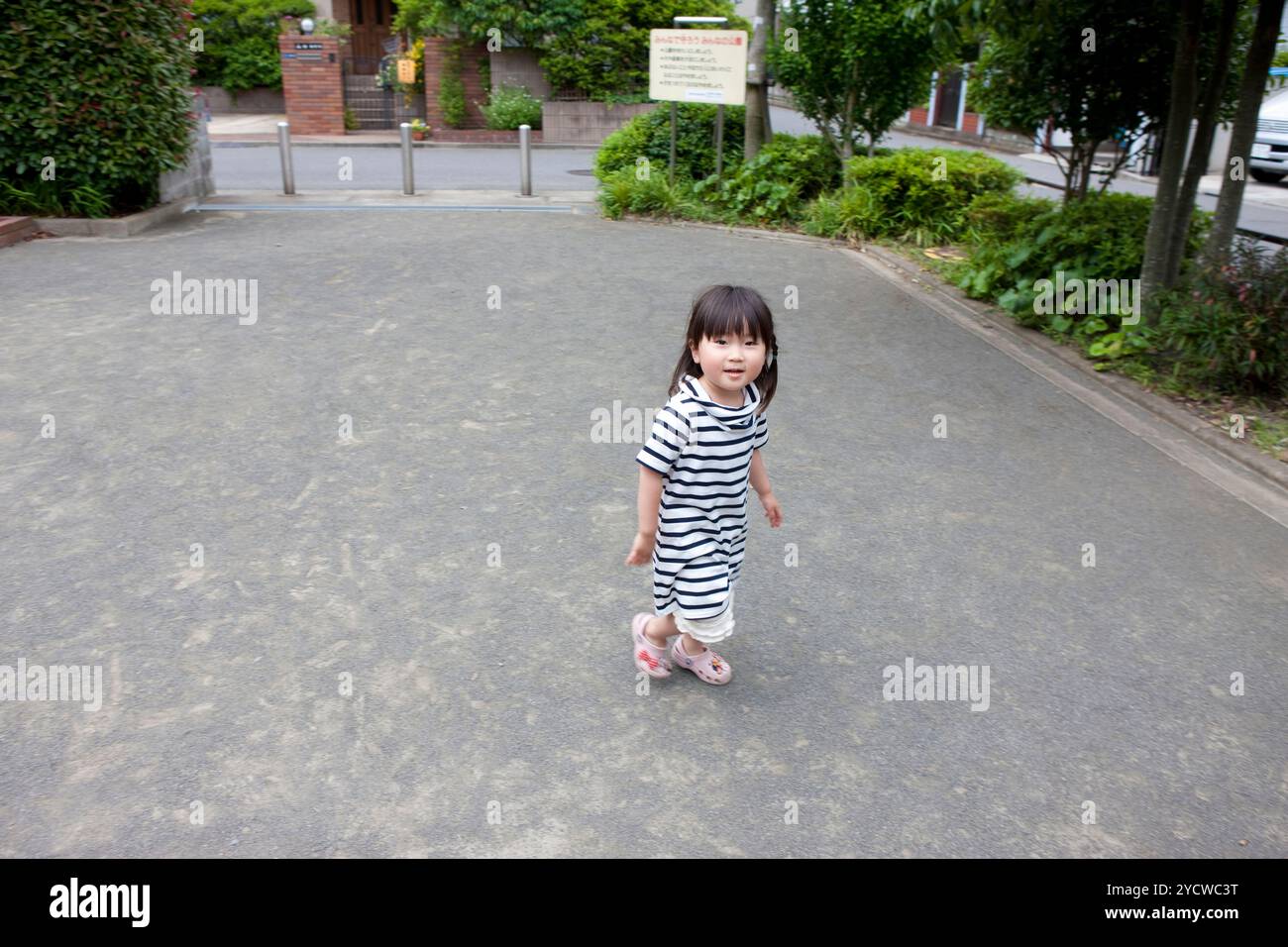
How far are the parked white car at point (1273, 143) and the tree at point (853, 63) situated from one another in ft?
35.7

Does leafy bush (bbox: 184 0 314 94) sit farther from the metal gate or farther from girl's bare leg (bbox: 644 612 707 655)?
girl's bare leg (bbox: 644 612 707 655)

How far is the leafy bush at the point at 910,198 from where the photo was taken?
11.8m

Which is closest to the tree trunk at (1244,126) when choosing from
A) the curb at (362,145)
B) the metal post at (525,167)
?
the metal post at (525,167)

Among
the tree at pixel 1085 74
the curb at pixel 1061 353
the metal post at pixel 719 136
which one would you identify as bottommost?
the curb at pixel 1061 353

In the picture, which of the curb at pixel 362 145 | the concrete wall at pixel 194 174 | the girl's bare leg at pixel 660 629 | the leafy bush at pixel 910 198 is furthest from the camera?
the curb at pixel 362 145

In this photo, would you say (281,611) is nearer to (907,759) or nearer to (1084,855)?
(907,759)

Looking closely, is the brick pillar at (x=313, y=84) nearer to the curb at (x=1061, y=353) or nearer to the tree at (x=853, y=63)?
the tree at (x=853, y=63)

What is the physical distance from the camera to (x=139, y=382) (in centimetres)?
664

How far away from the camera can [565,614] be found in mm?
4195

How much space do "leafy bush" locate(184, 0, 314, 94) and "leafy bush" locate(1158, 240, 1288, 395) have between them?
84.2 feet

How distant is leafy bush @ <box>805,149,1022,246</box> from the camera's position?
11.8 meters

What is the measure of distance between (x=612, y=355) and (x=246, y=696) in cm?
438

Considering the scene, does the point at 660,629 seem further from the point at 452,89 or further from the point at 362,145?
the point at 452,89

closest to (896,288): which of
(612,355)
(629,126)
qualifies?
(612,355)
